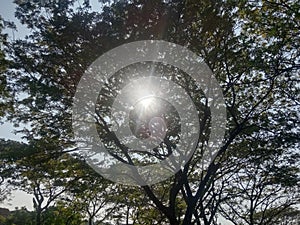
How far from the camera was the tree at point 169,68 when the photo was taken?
7957 mm

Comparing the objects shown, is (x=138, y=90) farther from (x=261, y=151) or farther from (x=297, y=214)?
(x=297, y=214)

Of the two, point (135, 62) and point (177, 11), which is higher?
point (177, 11)

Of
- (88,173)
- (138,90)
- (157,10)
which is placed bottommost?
(88,173)

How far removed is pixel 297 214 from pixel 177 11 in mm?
21741

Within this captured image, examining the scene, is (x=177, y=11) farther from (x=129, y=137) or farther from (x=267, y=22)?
(x=129, y=137)

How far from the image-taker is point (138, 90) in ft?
29.0

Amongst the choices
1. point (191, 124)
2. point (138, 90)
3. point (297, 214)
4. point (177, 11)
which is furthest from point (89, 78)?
point (297, 214)

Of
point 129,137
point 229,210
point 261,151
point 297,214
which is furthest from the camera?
point 297,214

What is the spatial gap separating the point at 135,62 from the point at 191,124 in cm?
303

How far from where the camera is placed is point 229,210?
2208cm

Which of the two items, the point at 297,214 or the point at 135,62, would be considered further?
the point at 297,214

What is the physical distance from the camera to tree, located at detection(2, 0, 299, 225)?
796cm

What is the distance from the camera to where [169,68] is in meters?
8.89

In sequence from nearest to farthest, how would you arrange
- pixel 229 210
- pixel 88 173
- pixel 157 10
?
pixel 157 10, pixel 88 173, pixel 229 210
